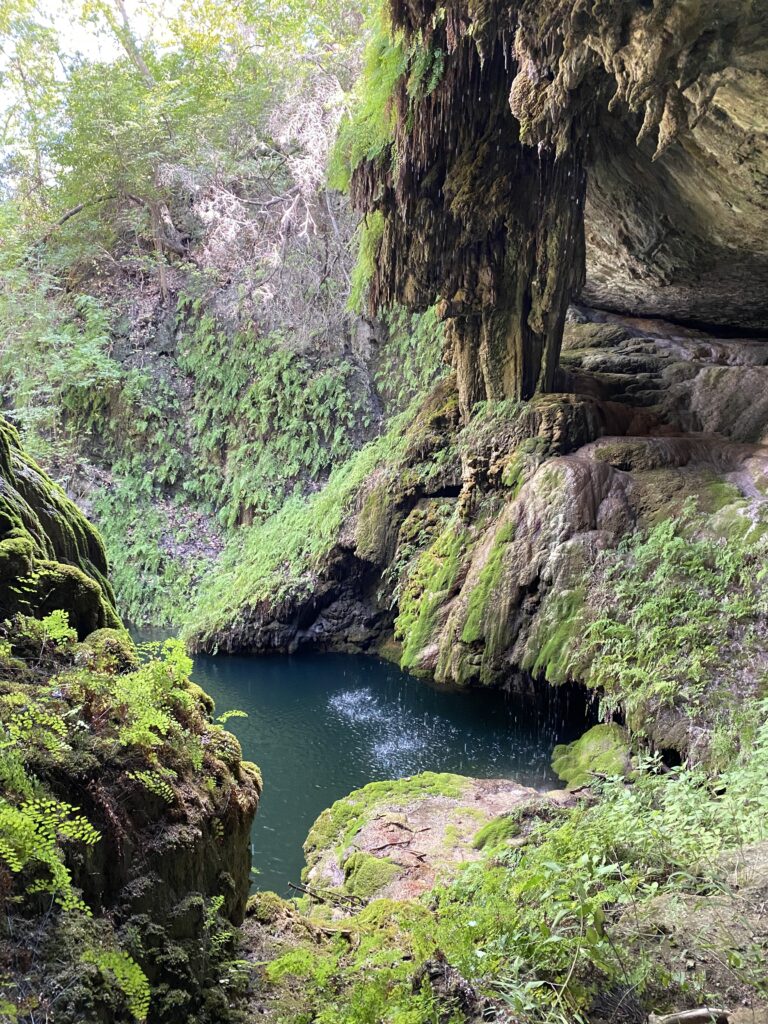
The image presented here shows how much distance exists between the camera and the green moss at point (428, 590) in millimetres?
10422

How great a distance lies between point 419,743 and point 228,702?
12.1ft

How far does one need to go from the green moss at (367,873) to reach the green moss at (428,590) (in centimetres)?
443

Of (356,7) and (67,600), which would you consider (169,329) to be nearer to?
(356,7)

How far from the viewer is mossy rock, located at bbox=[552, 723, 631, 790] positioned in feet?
23.1

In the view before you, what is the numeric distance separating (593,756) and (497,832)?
2322 mm

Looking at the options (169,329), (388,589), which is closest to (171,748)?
(388,589)

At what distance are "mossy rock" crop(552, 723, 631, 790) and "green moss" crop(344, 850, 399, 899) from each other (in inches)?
87.9

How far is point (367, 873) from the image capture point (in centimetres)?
564

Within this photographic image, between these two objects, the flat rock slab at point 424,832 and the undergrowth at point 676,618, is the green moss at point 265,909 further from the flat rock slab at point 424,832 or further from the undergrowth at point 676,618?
the undergrowth at point 676,618

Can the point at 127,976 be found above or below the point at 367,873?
above

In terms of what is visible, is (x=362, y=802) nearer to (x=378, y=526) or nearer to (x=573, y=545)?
(x=573, y=545)

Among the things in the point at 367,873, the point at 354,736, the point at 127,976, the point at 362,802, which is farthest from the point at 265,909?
the point at 354,736

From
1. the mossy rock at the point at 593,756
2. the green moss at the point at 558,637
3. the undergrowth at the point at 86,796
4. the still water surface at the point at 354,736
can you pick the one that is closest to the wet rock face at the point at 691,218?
the green moss at the point at 558,637

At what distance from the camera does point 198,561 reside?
17.4m
